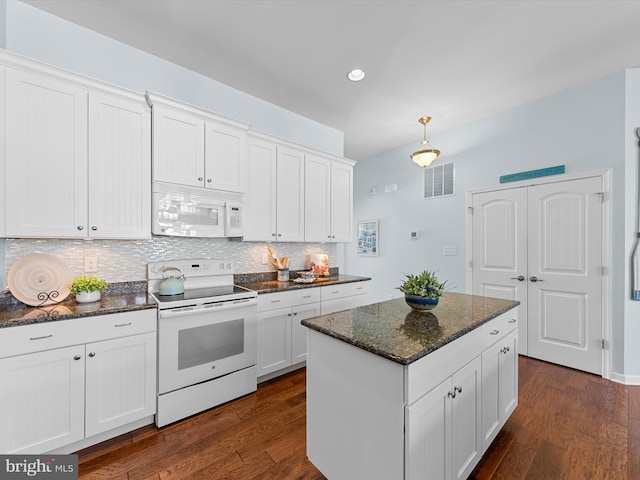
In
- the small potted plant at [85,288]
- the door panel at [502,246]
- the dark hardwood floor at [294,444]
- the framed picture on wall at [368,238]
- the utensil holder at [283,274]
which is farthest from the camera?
the framed picture on wall at [368,238]

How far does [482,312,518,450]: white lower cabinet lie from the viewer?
Answer: 1.70 m

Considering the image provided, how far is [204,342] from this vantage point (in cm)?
228

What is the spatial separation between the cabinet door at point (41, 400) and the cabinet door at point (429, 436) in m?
2.04

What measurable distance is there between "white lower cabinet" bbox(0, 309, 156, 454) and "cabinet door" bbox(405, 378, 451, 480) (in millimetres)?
1868

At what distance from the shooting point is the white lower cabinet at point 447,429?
1.15 m

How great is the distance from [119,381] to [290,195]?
237cm

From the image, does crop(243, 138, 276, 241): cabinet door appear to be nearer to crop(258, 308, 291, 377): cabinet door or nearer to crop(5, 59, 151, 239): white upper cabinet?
crop(258, 308, 291, 377): cabinet door

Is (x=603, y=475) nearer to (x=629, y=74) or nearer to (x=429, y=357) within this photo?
(x=429, y=357)

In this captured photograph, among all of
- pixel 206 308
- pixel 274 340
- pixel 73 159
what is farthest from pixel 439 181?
pixel 73 159

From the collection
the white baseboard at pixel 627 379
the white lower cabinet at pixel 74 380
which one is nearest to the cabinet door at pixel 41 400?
the white lower cabinet at pixel 74 380

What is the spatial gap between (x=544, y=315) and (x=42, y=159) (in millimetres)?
5102

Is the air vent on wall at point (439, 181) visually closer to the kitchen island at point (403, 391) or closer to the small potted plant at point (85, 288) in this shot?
the kitchen island at point (403, 391)

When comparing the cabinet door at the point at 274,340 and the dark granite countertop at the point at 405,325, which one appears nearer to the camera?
the dark granite countertop at the point at 405,325

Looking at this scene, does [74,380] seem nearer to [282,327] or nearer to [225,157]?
[282,327]
